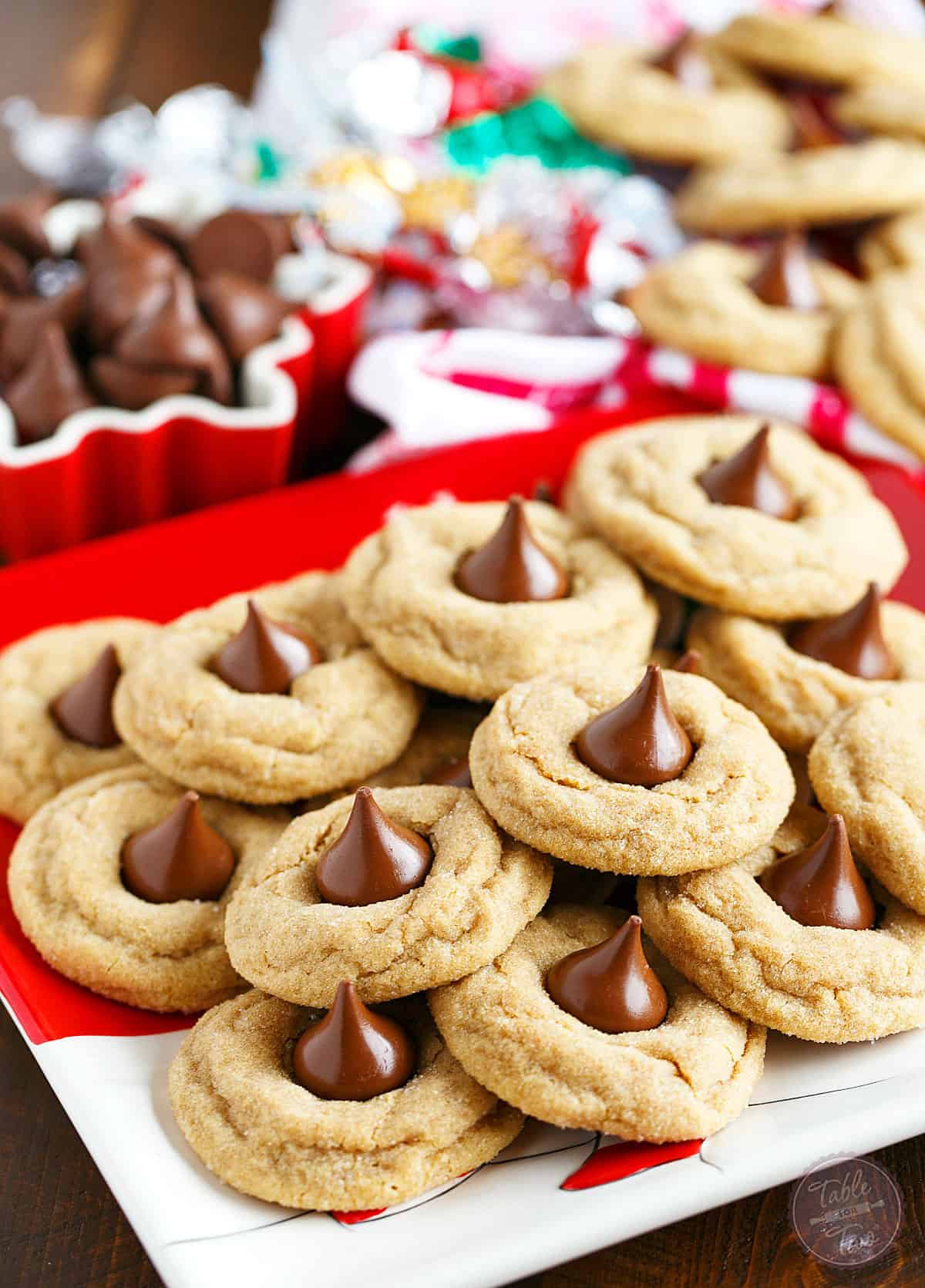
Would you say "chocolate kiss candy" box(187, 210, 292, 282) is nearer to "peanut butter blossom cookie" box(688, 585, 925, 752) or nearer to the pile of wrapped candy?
the pile of wrapped candy

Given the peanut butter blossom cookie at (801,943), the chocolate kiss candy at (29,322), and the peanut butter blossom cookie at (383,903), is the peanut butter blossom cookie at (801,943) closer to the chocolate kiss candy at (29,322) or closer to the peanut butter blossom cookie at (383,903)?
the peanut butter blossom cookie at (383,903)

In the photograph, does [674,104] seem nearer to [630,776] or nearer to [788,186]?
[788,186]

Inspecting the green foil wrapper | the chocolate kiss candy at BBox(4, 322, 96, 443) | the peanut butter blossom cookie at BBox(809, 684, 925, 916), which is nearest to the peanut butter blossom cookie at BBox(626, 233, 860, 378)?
the green foil wrapper

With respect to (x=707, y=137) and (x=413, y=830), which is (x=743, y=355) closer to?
(x=707, y=137)

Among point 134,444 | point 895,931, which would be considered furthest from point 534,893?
point 134,444

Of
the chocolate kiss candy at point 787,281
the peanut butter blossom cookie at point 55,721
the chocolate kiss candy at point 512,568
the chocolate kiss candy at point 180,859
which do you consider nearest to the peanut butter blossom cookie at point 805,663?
the chocolate kiss candy at point 512,568

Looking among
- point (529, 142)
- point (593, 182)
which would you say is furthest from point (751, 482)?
point (529, 142)
